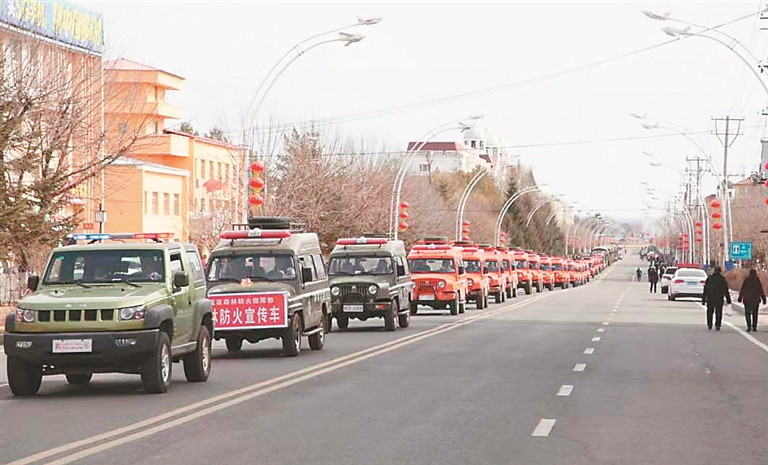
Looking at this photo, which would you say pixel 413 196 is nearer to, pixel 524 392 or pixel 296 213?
pixel 296 213

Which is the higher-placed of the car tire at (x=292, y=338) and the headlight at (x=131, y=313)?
the headlight at (x=131, y=313)

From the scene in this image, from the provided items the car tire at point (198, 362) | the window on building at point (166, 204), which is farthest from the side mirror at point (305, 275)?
the window on building at point (166, 204)

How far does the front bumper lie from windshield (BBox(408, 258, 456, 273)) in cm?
3102

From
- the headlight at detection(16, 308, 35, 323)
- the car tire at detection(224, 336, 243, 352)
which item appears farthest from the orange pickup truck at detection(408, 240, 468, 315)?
the headlight at detection(16, 308, 35, 323)

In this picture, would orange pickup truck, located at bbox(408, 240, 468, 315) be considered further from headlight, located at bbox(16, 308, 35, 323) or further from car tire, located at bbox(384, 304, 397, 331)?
headlight, located at bbox(16, 308, 35, 323)

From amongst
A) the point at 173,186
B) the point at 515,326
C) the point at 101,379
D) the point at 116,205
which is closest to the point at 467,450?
the point at 101,379

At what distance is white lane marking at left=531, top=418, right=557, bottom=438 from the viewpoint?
44.3 feet

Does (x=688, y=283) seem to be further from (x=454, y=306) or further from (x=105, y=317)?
(x=105, y=317)

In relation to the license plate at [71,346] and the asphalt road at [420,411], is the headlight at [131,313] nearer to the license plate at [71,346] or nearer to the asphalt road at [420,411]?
the license plate at [71,346]

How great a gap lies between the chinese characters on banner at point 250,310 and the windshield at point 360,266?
1141 centimetres

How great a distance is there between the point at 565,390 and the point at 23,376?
663cm

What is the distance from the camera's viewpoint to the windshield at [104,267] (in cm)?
1828

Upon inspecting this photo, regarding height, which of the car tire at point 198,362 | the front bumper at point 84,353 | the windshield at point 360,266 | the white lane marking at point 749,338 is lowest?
the white lane marking at point 749,338

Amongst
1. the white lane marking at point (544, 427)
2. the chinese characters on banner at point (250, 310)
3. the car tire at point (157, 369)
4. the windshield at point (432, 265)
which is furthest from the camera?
the windshield at point (432, 265)
